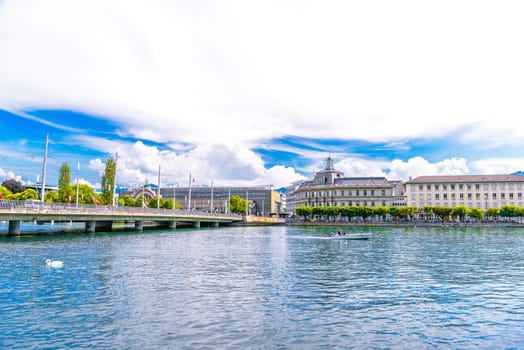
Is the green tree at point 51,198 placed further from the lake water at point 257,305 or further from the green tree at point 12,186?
the lake water at point 257,305

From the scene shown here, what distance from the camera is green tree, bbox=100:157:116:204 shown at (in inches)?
5256

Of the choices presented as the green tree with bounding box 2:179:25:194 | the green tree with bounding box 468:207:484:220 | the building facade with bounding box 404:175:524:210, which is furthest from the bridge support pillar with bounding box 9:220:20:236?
the building facade with bounding box 404:175:524:210

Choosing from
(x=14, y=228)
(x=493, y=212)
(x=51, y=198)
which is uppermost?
(x=51, y=198)

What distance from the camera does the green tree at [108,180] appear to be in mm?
133500

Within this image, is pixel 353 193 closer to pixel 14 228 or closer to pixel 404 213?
pixel 404 213

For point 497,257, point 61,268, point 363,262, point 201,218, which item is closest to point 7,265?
point 61,268

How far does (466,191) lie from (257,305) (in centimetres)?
17288

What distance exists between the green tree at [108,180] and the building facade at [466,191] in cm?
11406

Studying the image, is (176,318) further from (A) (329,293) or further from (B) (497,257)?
(B) (497,257)

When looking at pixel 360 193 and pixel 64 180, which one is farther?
pixel 360 193

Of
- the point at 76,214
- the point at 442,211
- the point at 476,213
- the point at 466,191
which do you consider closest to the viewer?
the point at 76,214

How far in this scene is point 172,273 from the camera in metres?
33.8

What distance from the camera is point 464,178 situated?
178m

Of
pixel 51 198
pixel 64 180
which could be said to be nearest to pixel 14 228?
pixel 64 180
